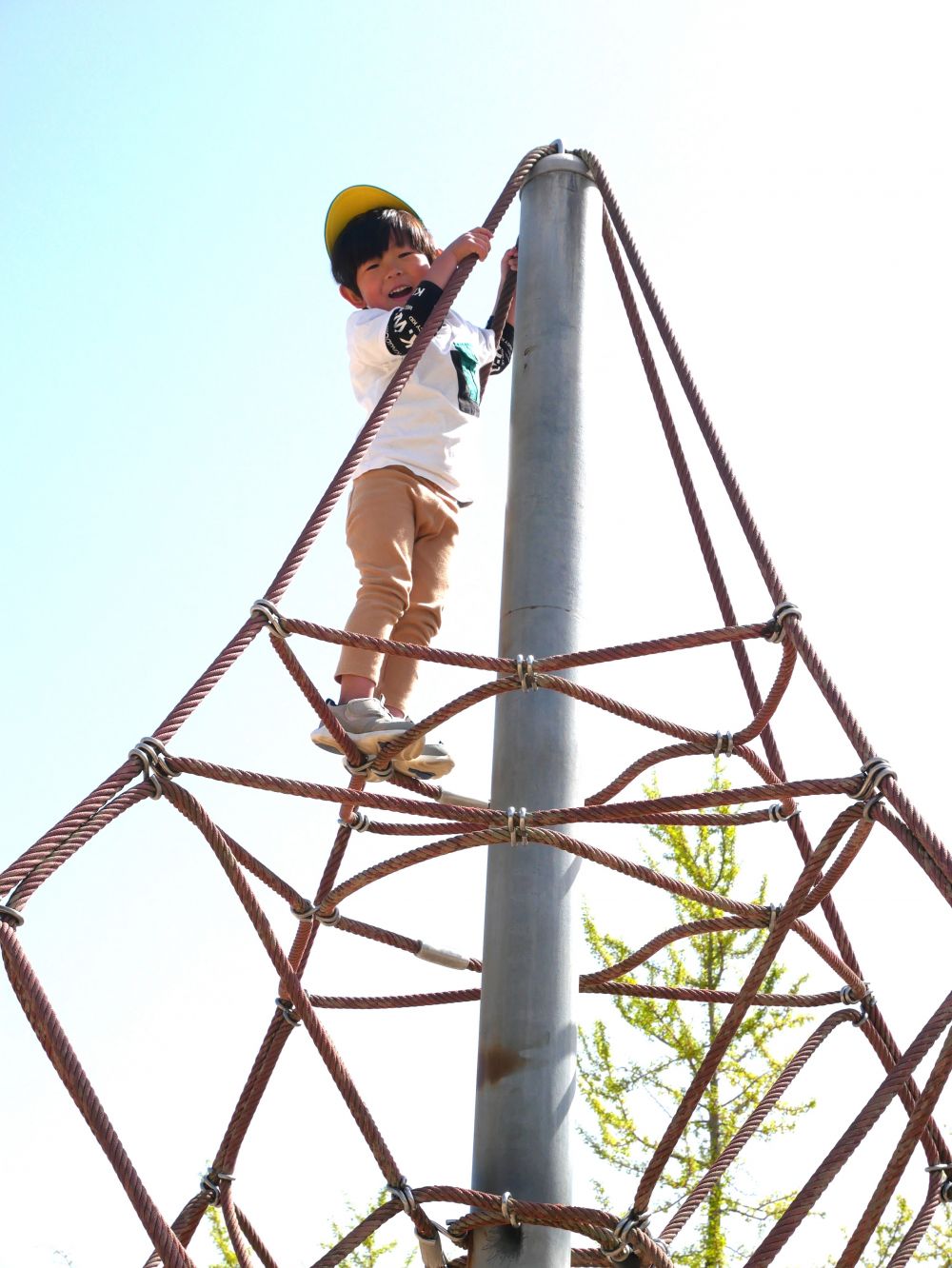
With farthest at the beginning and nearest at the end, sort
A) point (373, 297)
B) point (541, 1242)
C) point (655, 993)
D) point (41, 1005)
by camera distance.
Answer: point (373, 297)
point (655, 993)
point (541, 1242)
point (41, 1005)

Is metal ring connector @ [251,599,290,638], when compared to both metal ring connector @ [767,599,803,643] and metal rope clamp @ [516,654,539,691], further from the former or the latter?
metal ring connector @ [767,599,803,643]

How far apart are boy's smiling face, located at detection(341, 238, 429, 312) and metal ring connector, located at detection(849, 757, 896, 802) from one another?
174cm

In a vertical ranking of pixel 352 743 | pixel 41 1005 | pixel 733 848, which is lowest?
pixel 41 1005

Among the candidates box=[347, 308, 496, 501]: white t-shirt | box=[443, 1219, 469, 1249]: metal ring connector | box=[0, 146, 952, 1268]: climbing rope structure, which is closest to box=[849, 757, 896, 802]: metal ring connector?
box=[0, 146, 952, 1268]: climbing rope structure

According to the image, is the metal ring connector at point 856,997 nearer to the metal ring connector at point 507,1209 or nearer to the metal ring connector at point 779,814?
the metal ring connector at point 779,814

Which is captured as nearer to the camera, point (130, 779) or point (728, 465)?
point (130, 779)

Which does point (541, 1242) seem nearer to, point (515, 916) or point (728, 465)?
point (515, 916)

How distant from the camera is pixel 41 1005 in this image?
1.66m

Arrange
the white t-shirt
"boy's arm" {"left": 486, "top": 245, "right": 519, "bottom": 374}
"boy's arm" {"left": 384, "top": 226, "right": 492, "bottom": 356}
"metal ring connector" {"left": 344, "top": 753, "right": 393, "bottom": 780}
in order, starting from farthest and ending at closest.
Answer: "boy's arm" {"left": 486, "top": 245, "right": 519, "bottom": 374}, the white t-shirt, "boy's arm" {"left": 384, "top": 226, "right": 492, "bottom": 356}, "metal ring connector" {"left": 344, "top": 753, "right": 393, "bottom": 780}

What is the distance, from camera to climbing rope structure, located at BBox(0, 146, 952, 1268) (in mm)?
1830

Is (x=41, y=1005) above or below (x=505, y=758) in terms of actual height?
below

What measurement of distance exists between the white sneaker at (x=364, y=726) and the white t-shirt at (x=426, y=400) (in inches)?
23.2

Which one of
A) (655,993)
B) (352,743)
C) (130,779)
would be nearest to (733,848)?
(655,993)

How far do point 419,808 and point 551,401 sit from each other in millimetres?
811
